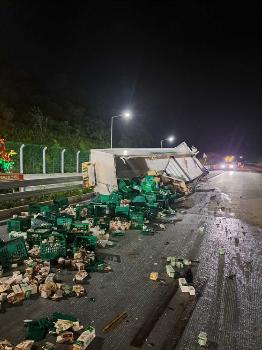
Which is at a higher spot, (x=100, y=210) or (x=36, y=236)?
(x=100, y=210)

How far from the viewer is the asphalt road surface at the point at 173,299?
4102mm

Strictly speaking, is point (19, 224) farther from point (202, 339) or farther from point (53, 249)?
point (202, 339)

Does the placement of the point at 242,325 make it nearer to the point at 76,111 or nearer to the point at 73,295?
the point at 73,295

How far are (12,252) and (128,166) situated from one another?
441 inches

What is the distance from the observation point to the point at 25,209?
36.7 ft

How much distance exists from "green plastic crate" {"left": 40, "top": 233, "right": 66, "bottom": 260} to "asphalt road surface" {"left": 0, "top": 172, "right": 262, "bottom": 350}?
0.71 meters

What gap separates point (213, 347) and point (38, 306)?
2.55 meters

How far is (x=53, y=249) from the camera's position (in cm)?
644

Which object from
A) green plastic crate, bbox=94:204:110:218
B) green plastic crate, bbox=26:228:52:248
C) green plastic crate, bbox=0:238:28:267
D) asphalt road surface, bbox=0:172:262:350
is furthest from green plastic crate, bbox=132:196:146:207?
green plastic crate, bbox=0:238:28:267

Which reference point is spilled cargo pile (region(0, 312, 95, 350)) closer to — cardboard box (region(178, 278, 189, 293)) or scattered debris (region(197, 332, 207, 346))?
scattered debris (region(197, 332, 207, 346))

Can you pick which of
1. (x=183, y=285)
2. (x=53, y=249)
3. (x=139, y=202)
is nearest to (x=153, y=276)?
(x=183, y=285)

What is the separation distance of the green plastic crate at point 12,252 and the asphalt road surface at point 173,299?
121 cm

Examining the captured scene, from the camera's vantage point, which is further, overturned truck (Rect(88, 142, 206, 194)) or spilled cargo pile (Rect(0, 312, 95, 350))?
overturned truck (Rect(88, 142, 206, 194))

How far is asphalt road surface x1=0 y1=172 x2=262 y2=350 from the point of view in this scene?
410 cm
